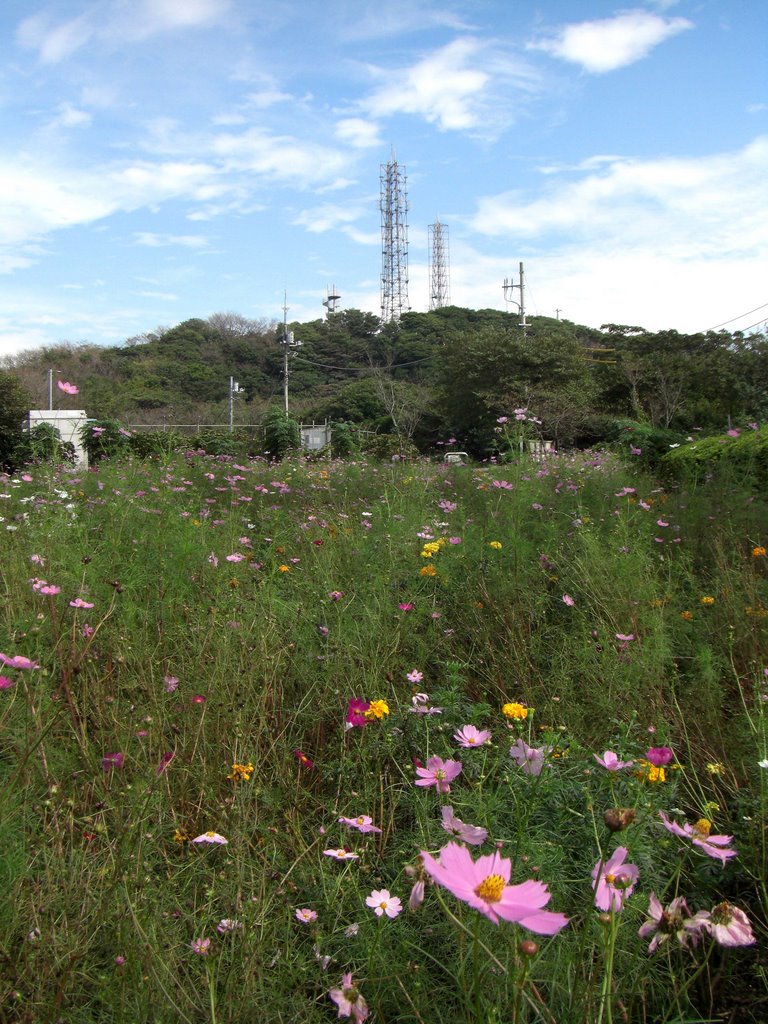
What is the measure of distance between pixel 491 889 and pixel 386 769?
1.06 meters

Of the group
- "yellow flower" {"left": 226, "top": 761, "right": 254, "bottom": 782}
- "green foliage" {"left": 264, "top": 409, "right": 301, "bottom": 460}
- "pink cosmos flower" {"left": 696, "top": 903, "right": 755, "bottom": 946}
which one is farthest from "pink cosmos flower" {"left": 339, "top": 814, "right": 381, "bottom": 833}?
"green foliage" {"left": 264, "top": 409, "right": 301, "bottom": 460}

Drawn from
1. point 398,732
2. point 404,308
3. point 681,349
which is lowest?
point 398,732

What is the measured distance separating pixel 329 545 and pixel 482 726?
139cm

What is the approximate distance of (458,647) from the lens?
230cm

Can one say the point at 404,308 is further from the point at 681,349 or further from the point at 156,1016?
the point at 156,1016

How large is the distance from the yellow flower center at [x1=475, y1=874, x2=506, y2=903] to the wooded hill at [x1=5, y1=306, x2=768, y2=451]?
12241mm

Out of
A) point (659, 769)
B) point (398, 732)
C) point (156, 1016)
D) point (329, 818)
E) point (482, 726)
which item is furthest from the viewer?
point (482, 726)

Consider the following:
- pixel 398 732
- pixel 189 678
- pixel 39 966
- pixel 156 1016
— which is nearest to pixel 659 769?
pixel 398 732

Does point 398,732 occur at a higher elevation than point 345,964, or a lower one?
higher

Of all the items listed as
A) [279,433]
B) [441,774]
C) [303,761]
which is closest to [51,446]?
[303,761]

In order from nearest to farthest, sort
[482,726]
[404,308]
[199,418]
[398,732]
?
[398,732], [482,726], [199,418], [404,308]

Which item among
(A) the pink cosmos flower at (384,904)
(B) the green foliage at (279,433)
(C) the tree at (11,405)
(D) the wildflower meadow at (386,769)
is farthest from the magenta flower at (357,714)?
(C) the tree at (11,405)

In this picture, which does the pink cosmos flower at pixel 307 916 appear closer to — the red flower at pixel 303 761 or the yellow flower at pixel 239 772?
the yellow flower at pixel 239 772

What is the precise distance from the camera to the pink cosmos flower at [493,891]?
55cm
